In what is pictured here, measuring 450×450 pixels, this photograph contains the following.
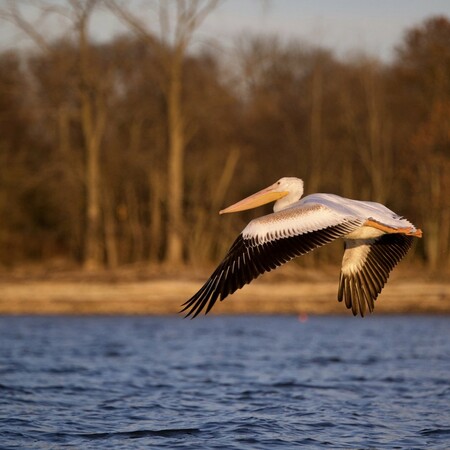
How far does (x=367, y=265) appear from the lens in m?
9.89

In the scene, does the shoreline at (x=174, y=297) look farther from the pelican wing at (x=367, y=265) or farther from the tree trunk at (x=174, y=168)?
the pelican wing at (x=367, y=265)

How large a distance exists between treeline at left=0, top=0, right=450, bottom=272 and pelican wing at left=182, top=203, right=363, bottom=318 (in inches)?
658

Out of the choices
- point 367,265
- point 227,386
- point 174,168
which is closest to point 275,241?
point 367,265

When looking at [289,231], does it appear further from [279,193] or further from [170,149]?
[170,149]

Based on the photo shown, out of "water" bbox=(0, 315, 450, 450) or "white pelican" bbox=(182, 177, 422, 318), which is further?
"water" bbox=(0, 315, 450, 450)

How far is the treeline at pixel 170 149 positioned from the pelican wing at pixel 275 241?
16.7 meters

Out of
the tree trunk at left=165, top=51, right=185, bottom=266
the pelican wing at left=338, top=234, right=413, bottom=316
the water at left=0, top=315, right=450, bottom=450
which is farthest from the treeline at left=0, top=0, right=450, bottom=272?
the pelican wing at left=338, top=234, right=413, bottom=316

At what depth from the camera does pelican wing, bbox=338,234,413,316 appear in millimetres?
9820

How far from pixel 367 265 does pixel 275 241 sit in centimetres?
158

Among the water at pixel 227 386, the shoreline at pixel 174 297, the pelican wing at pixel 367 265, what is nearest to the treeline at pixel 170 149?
the shoreline at pixel 174 297

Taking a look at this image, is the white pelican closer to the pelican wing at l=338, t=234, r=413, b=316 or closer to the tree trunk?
the pelican wing at l=338, t=234, r=413, b=316

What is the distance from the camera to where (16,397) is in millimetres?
11438

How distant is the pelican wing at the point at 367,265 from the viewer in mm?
9820

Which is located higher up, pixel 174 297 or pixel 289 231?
pixel 289 231
